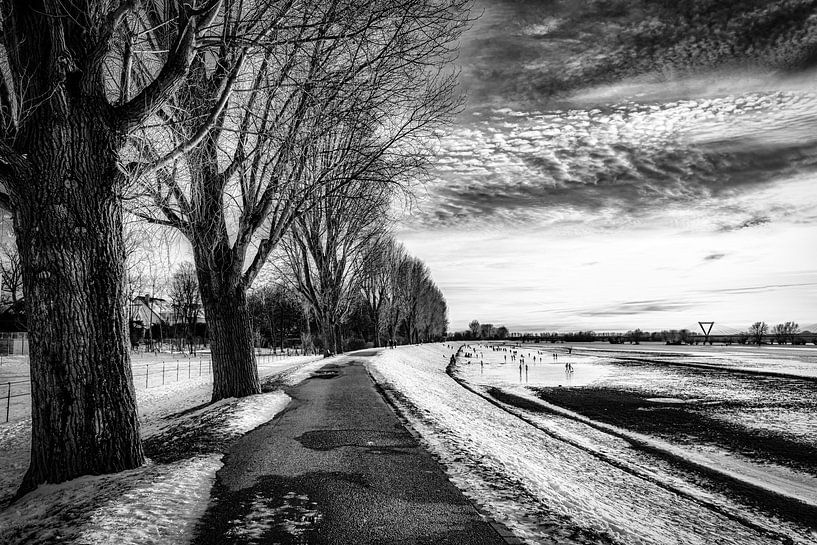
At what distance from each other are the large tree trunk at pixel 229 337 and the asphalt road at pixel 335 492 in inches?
133

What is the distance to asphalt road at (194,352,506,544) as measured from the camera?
4.68 meters

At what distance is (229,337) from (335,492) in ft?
25.1

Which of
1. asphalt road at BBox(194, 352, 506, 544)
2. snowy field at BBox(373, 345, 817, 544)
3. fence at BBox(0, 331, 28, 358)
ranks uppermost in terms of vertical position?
fence at BBox(0, 331, 28, 358)

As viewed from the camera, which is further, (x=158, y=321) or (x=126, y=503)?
(x=158, y=321)

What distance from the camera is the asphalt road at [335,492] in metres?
4.68

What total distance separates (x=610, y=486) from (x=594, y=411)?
10.1 meters

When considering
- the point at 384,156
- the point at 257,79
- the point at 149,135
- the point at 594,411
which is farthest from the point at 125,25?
the point at 594,411

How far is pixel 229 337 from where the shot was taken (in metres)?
12.4

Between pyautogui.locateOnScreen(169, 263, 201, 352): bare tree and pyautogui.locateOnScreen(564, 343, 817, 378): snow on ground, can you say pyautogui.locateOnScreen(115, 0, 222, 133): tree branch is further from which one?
pyautogui.locateOnScreen(169, 263, 201, 352): bare tree

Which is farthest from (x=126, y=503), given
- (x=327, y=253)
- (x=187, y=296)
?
(x=187, y=296)

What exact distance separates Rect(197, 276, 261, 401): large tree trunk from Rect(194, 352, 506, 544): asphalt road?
339cm

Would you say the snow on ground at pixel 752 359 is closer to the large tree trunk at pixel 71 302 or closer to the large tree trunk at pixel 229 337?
the large tree trunk at pixel 229 337

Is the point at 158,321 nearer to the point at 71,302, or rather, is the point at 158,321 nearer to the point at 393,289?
the point at 393,289

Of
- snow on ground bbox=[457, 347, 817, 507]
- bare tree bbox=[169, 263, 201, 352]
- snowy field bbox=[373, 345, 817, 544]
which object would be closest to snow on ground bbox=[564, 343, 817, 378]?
snow on ground bbox=[457, 347, 817, 507]
